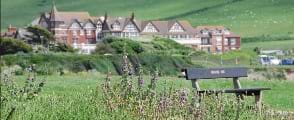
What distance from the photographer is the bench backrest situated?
12125mm

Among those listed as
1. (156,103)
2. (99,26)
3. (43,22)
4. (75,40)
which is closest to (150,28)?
(99,26)

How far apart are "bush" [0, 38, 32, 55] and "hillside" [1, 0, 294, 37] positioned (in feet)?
63.4

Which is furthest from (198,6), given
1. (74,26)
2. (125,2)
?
(74,26)

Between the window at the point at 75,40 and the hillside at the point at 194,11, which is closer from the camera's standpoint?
the window at the point at 75,40

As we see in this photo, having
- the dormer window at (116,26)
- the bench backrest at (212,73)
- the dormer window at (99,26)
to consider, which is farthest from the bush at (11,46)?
the bench backrest at (212,73)

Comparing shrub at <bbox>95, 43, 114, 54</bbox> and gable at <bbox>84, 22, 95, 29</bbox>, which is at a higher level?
gable at <bbox>84, 22, 95, 29</bbox>

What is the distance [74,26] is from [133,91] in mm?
60525

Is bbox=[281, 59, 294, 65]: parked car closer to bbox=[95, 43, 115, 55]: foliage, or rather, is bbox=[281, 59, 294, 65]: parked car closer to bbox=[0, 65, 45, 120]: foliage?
bbox=[95, 43, 115, 55]: foliage

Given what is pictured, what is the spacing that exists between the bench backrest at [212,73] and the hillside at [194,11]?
A: 45709 millimetres

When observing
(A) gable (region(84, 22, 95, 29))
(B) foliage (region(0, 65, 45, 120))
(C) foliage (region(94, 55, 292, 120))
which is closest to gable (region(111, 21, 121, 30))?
(A) gable (region(84, 22, 95, 29))

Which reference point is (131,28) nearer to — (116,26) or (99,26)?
(116,26)

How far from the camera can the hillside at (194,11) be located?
80750 millimetres

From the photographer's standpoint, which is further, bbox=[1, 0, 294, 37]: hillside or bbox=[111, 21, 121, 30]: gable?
bbox=[1, 0, 294, 37]: hillside

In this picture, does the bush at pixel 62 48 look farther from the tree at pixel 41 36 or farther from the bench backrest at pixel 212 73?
the bench backrest at pixel 212 73
